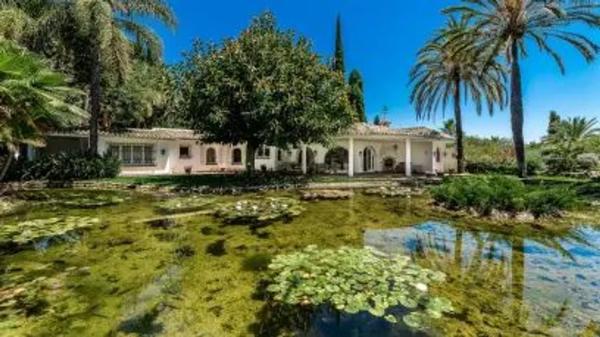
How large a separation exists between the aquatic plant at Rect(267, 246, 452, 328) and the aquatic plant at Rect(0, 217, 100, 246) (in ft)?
19.1

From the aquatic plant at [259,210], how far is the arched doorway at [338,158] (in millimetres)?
15919

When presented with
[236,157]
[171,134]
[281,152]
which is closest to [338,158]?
[281,152]

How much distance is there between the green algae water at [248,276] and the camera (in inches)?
193

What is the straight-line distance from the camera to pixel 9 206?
44.2 ft

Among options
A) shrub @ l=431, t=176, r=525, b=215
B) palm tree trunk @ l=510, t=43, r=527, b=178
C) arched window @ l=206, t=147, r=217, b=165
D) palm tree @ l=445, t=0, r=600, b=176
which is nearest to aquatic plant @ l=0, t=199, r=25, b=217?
shrub @ l=431, t=176, r=525, b=215

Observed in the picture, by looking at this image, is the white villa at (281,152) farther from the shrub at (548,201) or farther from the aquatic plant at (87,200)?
the shrub at (548,201)

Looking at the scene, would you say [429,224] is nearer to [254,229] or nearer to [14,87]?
[254,229]

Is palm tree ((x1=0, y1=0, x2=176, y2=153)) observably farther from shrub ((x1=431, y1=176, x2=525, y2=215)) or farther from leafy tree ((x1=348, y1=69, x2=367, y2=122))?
leafy tree ((x1=348, y1=69, x2=367, y2=122))

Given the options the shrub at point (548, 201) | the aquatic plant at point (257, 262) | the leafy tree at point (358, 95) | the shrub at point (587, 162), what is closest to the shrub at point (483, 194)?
the shrub at point (548, 201)

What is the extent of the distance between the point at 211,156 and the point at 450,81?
1796cm

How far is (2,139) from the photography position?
42.4ft

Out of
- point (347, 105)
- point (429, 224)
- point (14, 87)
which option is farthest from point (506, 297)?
point (347, 105)

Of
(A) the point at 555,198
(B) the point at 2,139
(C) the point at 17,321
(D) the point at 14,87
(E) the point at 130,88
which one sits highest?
(E) the point at 130,88

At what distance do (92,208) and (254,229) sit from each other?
22.0 ft
